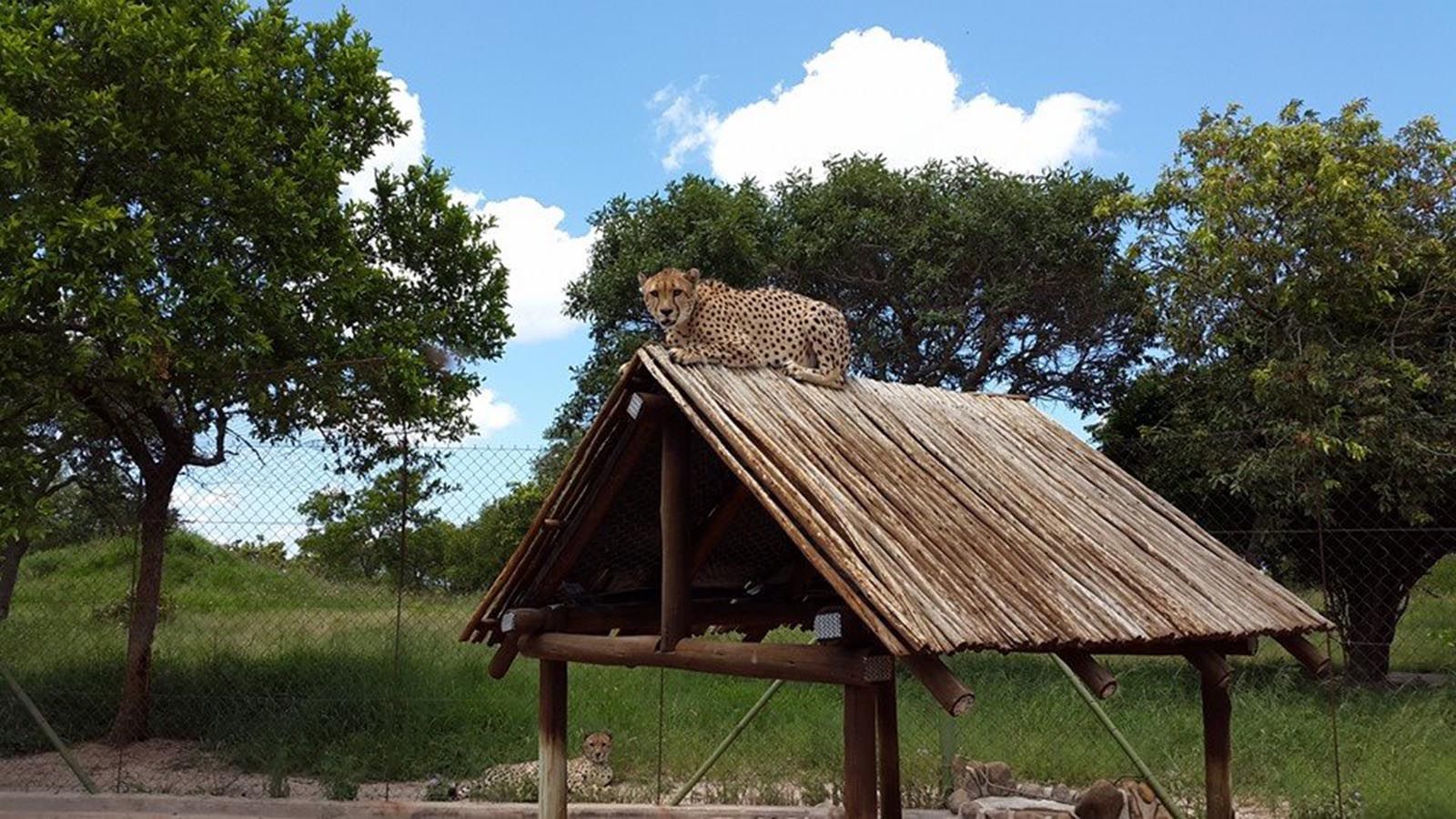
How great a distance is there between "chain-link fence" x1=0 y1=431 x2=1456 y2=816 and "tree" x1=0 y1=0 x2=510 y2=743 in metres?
0.89

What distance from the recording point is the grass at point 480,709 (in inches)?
388

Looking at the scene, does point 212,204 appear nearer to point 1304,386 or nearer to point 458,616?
→ point 458,616

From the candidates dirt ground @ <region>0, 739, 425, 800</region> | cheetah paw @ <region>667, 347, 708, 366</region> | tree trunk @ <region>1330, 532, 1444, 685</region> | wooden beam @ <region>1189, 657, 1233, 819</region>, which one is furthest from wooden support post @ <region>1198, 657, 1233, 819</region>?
tree trunk @ <region>1330, 532, 1444, 685</region>

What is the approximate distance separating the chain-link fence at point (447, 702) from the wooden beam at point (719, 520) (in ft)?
11.1

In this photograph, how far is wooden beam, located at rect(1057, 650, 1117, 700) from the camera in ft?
14.4

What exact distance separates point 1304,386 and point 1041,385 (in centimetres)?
669

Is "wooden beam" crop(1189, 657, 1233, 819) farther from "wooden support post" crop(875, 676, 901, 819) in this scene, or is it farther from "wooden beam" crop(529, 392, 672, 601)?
"wooden beam" crop(529, 392, 672, 601)

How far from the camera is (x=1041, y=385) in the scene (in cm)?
1891

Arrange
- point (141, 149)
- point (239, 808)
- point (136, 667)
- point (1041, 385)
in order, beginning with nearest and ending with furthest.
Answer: point (239, 808), point (141, 149), point (136, 667), point (1041, 385)

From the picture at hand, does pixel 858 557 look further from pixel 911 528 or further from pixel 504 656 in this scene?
pixel 504 656

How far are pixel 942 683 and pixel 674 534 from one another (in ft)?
5.23

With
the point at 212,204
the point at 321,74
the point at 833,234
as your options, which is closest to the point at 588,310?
the point at 833,234

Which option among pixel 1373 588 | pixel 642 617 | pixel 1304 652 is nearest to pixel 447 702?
pixel 642 617

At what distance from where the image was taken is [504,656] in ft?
21.8
